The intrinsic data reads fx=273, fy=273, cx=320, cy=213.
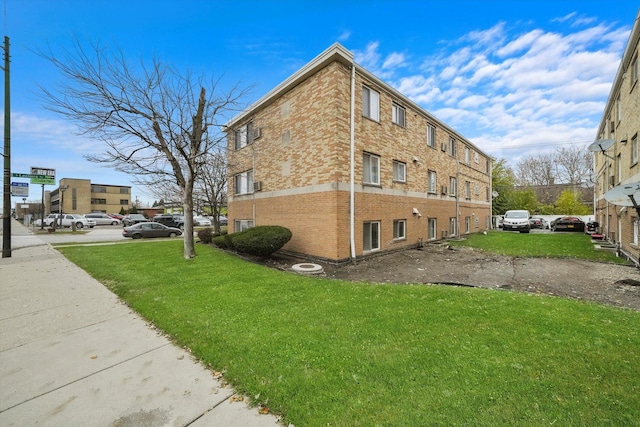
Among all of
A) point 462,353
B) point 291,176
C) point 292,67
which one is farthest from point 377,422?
point 292,67

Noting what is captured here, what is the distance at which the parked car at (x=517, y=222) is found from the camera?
74.9 ft

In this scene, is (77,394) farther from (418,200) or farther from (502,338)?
(418,200)

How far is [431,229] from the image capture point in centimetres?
1538

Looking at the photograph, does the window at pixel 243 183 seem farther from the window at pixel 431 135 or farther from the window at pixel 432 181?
the window at pixel 431 135

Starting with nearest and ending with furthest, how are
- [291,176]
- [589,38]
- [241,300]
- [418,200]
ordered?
[241,300]
[589,38]
[291,176]
[418,200]

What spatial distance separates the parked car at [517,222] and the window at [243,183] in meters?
22.1

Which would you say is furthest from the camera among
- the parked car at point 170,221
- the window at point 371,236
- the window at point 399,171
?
the parked car at point 170,221

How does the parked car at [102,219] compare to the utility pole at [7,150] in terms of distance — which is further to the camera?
the parked car at [102,219]

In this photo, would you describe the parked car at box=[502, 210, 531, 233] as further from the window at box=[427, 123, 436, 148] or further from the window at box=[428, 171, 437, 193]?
the window at box=[427, 123, 436, 148]

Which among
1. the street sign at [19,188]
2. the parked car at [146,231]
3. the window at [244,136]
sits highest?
the window at [244,136]

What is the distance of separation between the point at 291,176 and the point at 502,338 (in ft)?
29.8

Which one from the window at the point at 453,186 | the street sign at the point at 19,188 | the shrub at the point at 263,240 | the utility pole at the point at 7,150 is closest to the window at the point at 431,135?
the window at the point at 453,186

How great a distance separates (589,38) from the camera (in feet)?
30.6

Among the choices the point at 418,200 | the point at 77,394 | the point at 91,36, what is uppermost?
the point at 91,36
